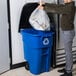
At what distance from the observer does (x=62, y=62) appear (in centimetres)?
404

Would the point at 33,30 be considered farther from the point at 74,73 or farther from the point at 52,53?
the point at 74,73

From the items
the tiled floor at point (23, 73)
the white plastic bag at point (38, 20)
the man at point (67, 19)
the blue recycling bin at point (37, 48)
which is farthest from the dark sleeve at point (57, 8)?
the tiled floor at point (23, 73)

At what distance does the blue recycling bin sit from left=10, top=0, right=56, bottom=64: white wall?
7.1 inches

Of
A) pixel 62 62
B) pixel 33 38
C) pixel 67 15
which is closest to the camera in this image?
pixel 67 15

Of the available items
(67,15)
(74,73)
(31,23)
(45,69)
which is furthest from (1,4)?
(74,73)

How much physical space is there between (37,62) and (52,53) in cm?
42

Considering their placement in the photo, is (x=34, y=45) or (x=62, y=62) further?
(x=62, y=62)

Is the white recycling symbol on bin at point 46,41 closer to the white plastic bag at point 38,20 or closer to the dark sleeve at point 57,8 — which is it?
the white plastic bag at point 38,20

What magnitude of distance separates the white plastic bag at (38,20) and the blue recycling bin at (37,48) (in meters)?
0.11

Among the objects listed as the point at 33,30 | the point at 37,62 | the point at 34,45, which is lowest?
the point at 37,62

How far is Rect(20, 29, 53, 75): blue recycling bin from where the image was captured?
136 inches

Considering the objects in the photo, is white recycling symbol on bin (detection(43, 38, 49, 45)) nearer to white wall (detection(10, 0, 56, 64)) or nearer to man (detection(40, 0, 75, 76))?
man (detection(40, 0, 75, 76))

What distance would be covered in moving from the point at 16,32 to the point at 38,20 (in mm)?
498

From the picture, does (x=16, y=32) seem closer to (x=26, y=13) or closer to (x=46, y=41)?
(x=26, y=13)
